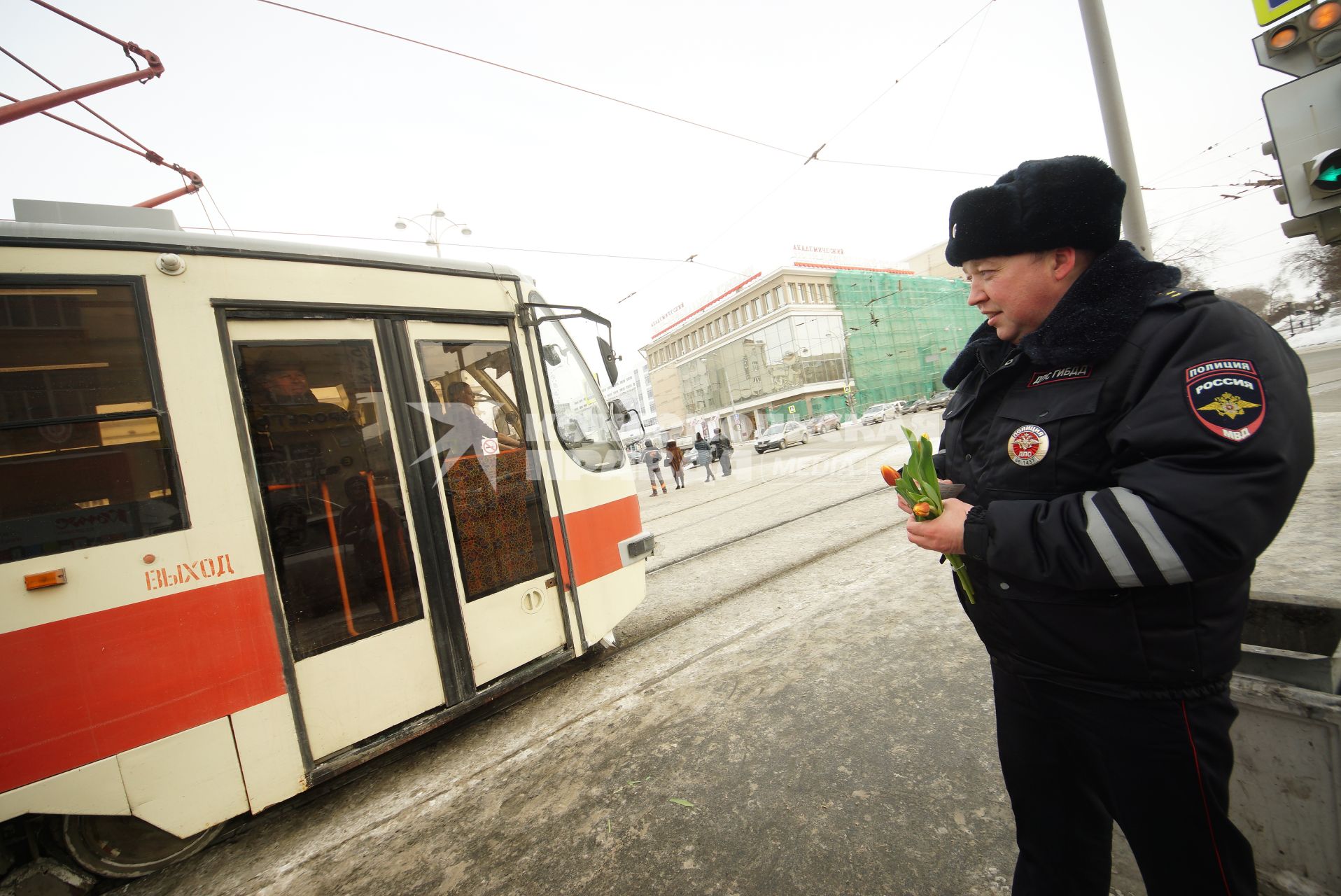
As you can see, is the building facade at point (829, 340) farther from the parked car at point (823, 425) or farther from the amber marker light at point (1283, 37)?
the amber marker light at point (1283, 37)

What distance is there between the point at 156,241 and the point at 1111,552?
410cm

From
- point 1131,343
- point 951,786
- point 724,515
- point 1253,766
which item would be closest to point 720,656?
point 951,786

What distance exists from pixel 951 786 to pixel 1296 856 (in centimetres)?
108

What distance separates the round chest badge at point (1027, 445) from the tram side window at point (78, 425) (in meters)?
3.53

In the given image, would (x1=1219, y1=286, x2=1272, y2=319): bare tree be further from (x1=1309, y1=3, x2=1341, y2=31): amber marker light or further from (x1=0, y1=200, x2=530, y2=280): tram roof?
(x1=0, y1=200, x2=530, y2=280): tram roof

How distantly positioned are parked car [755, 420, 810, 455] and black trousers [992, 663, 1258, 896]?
27.7 m

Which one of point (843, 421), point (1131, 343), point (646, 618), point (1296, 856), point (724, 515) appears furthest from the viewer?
point (843, 421)

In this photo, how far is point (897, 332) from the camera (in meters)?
57.6

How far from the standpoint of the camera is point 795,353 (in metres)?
54.5

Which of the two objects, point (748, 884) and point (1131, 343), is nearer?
point (1131, 343)

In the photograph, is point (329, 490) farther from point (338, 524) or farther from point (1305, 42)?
point (1305, 42)

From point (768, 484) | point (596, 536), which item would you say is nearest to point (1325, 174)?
point (596, 536)

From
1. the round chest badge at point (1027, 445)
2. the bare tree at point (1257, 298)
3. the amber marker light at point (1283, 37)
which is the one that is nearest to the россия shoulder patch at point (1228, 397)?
the round chest badge at point (1027, 445)

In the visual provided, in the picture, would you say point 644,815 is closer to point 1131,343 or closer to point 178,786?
point 178,786
